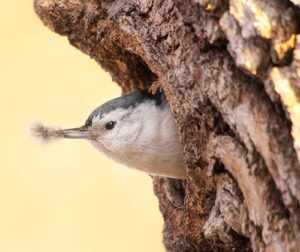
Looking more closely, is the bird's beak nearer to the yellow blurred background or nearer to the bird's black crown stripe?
the bird's black crown stripe

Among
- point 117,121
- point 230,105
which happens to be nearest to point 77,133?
point 117,121

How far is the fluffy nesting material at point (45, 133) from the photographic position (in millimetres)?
2119

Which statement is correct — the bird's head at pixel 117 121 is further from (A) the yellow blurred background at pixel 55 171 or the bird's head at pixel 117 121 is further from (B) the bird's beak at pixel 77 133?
(A) the yellow blurred background at pixel 55 171

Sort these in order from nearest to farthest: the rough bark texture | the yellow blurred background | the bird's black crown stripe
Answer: the rough bark texture, the bird's black crown stripe, the yellow blurred background

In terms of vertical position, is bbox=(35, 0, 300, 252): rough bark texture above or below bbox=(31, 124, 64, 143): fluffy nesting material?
below

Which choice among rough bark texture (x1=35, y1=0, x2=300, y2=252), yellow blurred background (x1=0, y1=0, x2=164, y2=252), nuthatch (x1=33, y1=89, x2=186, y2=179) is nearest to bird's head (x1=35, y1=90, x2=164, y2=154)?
nuthatch (x1=33, y1=89, x2=186, y2=179)

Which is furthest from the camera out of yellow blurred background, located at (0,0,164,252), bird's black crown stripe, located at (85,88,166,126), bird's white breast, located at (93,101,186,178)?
yellow blurred background, located at (0,0,164,252)

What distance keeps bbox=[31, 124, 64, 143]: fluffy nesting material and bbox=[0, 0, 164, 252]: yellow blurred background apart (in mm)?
919

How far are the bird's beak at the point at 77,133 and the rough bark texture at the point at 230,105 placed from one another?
0.75 feet

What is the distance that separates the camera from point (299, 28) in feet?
4.83

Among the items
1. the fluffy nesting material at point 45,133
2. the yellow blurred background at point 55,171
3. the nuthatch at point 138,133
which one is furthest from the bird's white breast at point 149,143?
the yellow blurred background at point 55,171

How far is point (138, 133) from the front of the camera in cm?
202

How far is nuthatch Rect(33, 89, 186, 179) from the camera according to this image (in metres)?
1.96

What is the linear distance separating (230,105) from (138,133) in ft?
1.67
